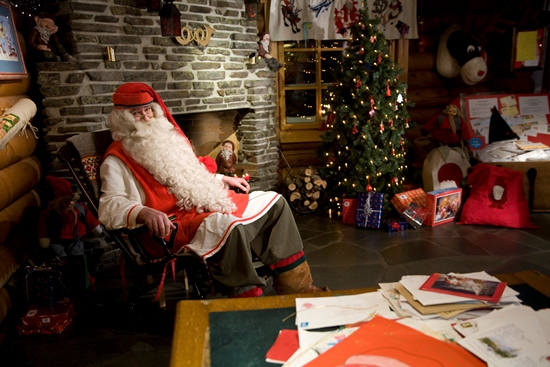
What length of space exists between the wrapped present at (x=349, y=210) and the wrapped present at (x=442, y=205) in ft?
2.17

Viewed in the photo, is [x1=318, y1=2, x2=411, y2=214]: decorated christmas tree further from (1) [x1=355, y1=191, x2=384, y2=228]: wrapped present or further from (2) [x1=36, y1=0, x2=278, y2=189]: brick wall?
(2) [x1=36, y1=0, x2=278, y2=189]: brick wall

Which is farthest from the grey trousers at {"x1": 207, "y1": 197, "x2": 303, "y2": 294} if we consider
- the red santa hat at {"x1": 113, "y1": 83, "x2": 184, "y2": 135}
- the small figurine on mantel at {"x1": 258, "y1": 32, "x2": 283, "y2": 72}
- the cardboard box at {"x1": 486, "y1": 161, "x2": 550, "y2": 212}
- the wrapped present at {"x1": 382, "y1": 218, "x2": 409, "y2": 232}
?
the cardboard box at {"x1": 486, "y1": 161, "x2": 550, "y2": 212}

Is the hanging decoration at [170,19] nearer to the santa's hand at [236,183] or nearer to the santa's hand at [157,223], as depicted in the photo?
the santa's hand at [236,183]

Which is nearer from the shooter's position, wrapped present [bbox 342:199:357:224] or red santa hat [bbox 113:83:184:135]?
red santa hat [bbox 113:83:184:135]

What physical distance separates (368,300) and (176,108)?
2.84 meters

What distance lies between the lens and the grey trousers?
7.14 ft

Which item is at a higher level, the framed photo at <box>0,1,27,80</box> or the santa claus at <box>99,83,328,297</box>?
the framed photo at <box>0,1,27,80</box>

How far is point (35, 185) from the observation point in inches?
128

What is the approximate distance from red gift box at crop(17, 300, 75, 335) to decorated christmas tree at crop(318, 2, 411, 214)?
8.85 ft

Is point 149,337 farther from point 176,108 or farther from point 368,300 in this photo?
point 176,108

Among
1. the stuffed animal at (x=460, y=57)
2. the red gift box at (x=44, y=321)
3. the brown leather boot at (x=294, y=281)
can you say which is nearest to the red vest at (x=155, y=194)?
the brown leather boot at (x=294, y=281)

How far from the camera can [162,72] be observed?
3695mm

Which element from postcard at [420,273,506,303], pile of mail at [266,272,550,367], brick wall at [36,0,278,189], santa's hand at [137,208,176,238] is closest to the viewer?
pile of mail at [266,272,550,367]

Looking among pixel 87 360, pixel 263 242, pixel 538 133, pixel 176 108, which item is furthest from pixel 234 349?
pixel 538 133
